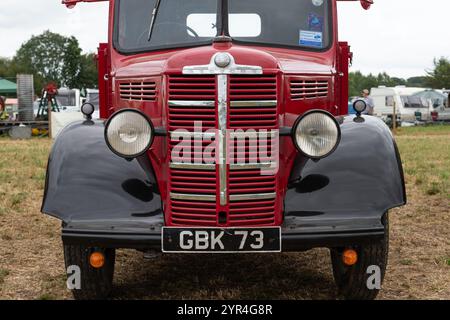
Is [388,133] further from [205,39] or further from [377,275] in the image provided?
[205,39]

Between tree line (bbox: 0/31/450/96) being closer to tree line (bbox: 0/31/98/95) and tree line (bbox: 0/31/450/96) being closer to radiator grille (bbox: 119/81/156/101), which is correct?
tree line (bbox: 0/31/98/95)

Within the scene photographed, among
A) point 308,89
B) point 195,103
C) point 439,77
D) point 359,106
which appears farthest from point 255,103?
point 439,77

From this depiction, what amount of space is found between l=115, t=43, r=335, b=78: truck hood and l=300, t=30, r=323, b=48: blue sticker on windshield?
0.08 m

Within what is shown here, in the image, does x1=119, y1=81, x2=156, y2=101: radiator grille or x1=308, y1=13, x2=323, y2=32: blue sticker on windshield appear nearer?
x1=119, y1=81, x2=156, y2=101: radiator grille

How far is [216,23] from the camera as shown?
4934 mm

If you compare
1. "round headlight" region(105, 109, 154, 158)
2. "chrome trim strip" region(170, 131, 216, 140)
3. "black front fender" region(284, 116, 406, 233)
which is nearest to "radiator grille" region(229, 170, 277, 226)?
"black front fender" region(284, 116, 406, 233)

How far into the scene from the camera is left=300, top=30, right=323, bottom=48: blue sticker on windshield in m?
5.14

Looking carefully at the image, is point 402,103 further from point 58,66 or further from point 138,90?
point 58,66

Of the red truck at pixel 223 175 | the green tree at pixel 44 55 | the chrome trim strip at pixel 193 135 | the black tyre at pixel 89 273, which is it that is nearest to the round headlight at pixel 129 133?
the red truck at pixel 223 175

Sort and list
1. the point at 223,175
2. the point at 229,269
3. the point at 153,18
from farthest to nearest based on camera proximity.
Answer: the point at 229,269 < the point at 153,18 < the point at 223,175

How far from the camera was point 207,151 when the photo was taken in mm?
4047

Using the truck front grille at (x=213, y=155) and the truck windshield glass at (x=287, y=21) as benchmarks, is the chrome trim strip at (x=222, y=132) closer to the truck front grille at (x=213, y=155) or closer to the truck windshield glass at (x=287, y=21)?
the truck front grille at (x=213, y=155)

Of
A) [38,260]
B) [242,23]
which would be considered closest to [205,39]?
[242,23]

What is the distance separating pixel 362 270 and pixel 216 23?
2.03 metres
